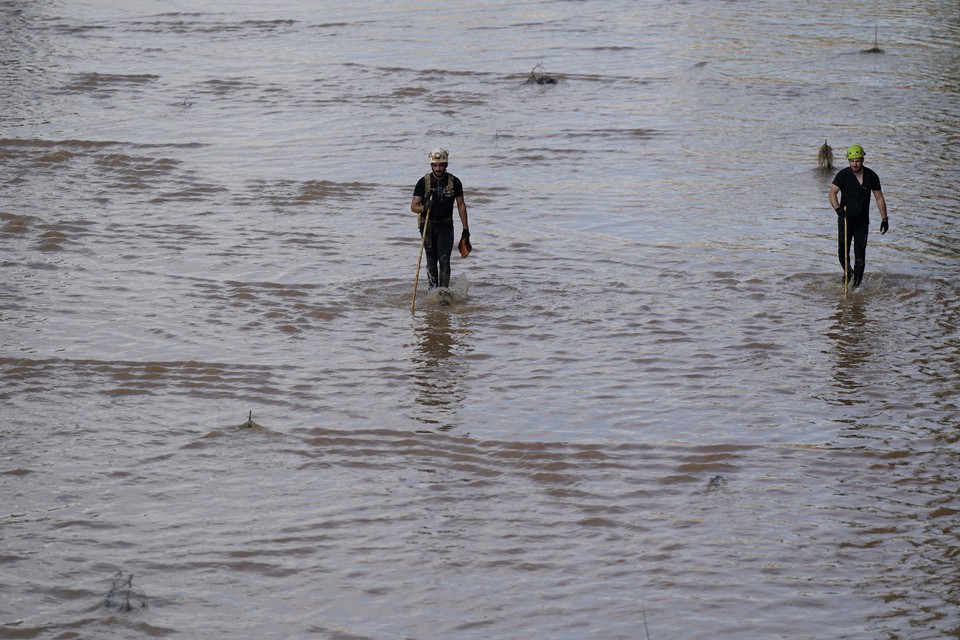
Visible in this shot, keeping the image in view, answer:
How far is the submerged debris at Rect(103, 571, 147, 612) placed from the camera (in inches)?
348

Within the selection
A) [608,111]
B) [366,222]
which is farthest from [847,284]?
[608,111]

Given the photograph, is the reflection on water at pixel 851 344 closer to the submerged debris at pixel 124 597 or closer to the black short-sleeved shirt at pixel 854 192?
the black short-sleeved shirt at pixel 854 192

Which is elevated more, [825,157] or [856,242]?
[825,157]

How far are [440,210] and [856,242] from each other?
536 cm

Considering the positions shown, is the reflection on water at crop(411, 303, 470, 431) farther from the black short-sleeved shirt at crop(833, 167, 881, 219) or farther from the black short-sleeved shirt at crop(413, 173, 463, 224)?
the black short-sleeved shirt at crop(833, 167, 881, 219)

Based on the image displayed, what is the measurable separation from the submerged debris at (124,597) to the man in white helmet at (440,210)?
280 inches

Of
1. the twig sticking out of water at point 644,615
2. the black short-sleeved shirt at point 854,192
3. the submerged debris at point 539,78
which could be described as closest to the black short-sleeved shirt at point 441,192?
the black short-sleeved shirt at point 854,192

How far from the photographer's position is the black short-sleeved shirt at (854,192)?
52.0 ft

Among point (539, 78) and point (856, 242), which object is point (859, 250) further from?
point (539, 78)

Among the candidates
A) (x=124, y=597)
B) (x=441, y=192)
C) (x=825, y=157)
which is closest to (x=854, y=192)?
(x=441, y=192)

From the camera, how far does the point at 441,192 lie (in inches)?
607

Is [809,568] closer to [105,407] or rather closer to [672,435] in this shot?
[672,435]

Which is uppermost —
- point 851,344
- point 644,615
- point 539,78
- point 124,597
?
point 539,78

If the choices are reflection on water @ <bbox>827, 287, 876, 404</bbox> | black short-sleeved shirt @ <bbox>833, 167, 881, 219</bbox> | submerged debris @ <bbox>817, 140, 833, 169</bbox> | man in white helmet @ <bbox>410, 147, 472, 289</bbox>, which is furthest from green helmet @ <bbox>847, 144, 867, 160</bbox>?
submerged debris @ <bbox>817, 140, 833, 169</bbox>
